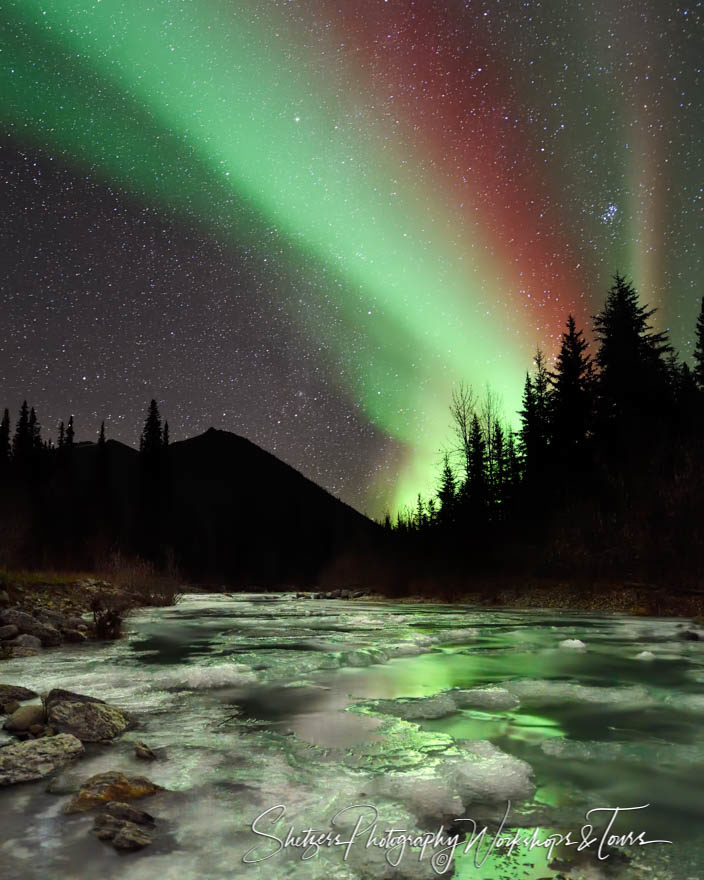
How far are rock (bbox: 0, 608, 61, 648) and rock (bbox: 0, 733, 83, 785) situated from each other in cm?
771

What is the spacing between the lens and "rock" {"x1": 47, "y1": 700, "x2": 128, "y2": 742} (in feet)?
14.1

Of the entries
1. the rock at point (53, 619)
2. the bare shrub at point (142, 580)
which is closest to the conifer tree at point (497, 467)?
the bare shrub at point (142, 580)

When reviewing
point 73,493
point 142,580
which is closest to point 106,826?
point 142,580

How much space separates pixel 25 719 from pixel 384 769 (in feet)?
9.52

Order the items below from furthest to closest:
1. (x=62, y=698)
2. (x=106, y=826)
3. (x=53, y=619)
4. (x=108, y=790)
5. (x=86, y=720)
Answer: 1. (x=53, y=619)
2. (x=62, y=698)
3. (x=86, y=720)
4. (x=108, y=790)
5. (x=106, y=826)

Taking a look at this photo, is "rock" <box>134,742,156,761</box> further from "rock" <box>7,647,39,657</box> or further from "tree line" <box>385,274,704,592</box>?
"tree line" <box>385,274,704,592</box>

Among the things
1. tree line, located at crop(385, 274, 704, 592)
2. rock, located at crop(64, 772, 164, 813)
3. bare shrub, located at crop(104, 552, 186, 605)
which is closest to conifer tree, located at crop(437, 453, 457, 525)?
tree line, located at crop(385, 274, 704, 592)

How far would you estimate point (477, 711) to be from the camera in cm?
545

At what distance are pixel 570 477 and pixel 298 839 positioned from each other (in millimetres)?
36476

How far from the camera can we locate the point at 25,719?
14.7ft

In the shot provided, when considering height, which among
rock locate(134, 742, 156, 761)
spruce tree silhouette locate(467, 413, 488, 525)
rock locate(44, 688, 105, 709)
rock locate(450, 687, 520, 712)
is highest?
spruce tree silhouette locate(467, 413, 488, 525)

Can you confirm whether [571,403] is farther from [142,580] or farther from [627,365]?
[142,580]

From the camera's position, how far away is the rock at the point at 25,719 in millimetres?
4465

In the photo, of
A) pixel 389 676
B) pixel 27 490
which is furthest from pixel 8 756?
pixel 27 490
